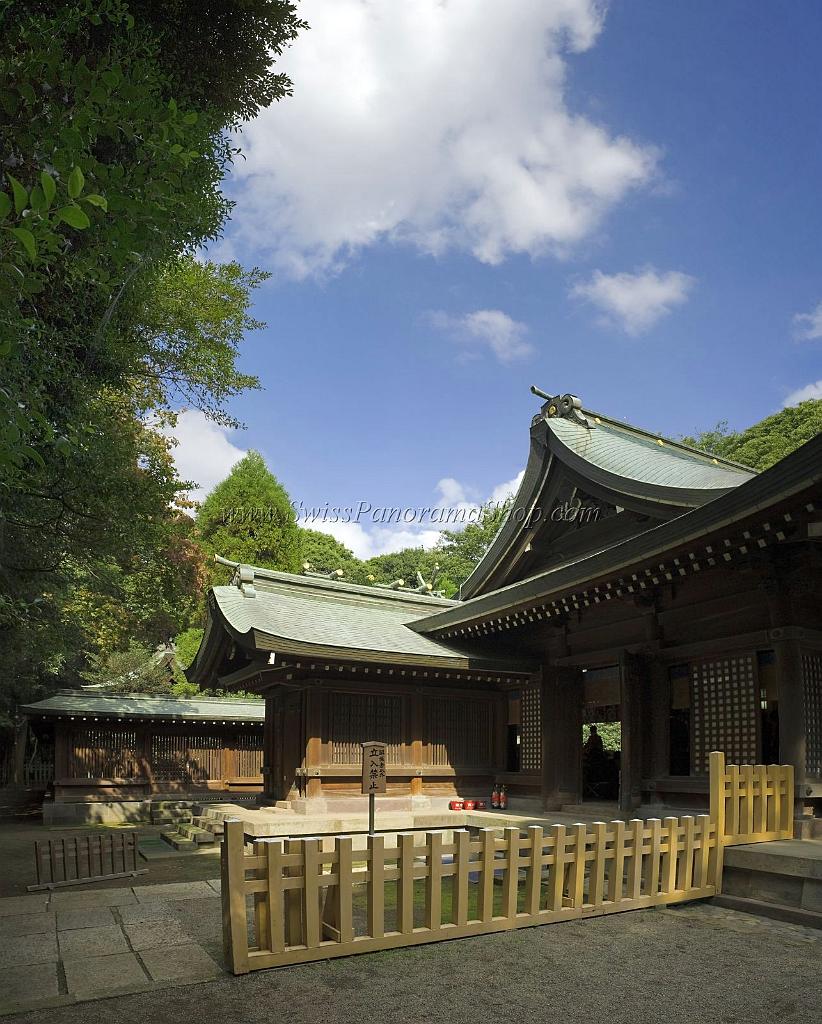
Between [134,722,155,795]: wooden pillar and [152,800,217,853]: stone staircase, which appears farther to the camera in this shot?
[134,722,155,795]: wooden pillar

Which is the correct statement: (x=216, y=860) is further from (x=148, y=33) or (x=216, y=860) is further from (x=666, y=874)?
(x=148, y=33)

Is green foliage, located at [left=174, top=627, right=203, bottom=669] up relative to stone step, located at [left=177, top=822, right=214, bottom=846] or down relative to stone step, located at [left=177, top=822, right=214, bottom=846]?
up

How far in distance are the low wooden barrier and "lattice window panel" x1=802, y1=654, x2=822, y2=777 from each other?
8.78 meters

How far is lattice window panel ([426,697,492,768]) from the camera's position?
1485 cm

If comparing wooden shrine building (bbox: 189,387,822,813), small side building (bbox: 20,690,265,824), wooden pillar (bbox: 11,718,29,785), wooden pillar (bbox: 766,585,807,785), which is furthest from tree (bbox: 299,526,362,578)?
wooden pillar (bbox: 766,585,807,785)

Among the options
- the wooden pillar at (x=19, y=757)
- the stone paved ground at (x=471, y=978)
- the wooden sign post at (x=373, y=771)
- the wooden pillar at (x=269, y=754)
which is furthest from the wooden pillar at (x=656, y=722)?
the wooden pillar at (x=19, y=757)

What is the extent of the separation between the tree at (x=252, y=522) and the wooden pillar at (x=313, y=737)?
723 inches

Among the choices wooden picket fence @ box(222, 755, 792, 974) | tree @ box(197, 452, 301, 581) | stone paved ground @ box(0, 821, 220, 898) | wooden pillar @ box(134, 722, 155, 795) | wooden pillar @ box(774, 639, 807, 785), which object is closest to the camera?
wooden picket fence @ box(222, 755, 792, 974)

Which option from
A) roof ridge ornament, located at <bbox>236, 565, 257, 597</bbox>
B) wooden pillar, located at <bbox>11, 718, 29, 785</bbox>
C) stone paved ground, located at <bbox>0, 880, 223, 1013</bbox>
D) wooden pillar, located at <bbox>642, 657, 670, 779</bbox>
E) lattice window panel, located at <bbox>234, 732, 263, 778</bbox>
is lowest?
wooden pillar, located at <bbox>11, 718, 29, 785</bbox>

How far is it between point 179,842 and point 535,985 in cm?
1035

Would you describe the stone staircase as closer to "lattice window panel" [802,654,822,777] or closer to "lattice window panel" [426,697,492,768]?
"lattice window panel" [426,697,492,768]

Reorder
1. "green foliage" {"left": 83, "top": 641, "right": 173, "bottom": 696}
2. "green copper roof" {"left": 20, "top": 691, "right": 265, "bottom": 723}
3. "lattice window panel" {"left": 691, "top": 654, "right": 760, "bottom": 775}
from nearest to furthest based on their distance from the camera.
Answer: "lattice window panel" {"left": 691, "top": 654, "right": 760, "bottom": 775}, "green copper roof" {"left": 20, "top": 691, "right": 265, "bottom": 723}, "green foliage" {"left": 83, "top": 641, "right": 173, "bottom": 696}

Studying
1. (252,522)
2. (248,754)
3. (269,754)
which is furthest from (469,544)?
(269,754)

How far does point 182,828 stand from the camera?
14.6 metres
